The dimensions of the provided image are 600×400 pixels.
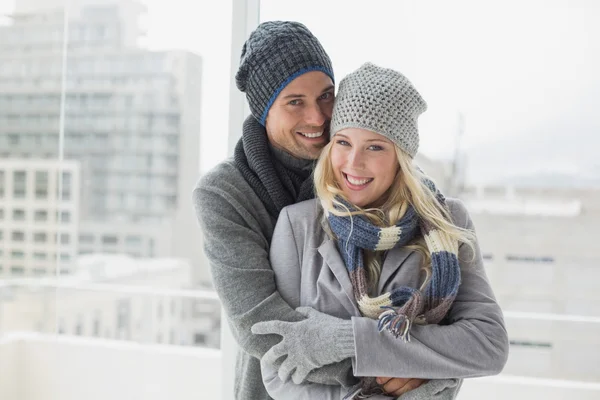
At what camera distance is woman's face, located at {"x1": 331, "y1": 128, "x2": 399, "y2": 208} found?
1.38 metres

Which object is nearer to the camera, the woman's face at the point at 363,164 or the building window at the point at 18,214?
the woman's face at the point at 363,164

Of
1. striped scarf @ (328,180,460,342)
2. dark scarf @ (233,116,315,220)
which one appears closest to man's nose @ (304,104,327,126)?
dark scarf @ (233,116,315,220)

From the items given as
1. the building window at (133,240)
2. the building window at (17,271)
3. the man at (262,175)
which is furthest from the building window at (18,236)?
the man at (262,175)

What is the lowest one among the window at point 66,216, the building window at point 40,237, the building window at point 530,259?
the building window at point 40,237

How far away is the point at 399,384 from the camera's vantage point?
1307mm

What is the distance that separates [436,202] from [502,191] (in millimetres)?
2036

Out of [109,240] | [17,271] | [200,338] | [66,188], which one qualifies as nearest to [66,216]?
[66,188]

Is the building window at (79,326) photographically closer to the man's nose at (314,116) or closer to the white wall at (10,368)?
the white wall at (10,368)

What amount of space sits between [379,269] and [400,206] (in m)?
0.16

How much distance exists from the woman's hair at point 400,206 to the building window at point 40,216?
299cm

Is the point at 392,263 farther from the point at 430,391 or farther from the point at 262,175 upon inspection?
the point at 262,175

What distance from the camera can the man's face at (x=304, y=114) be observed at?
1.50m

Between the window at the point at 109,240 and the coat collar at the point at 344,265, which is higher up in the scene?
the coat collar at the point at 344,265

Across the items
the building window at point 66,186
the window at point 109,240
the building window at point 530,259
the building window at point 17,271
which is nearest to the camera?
the building window at point 530,259
